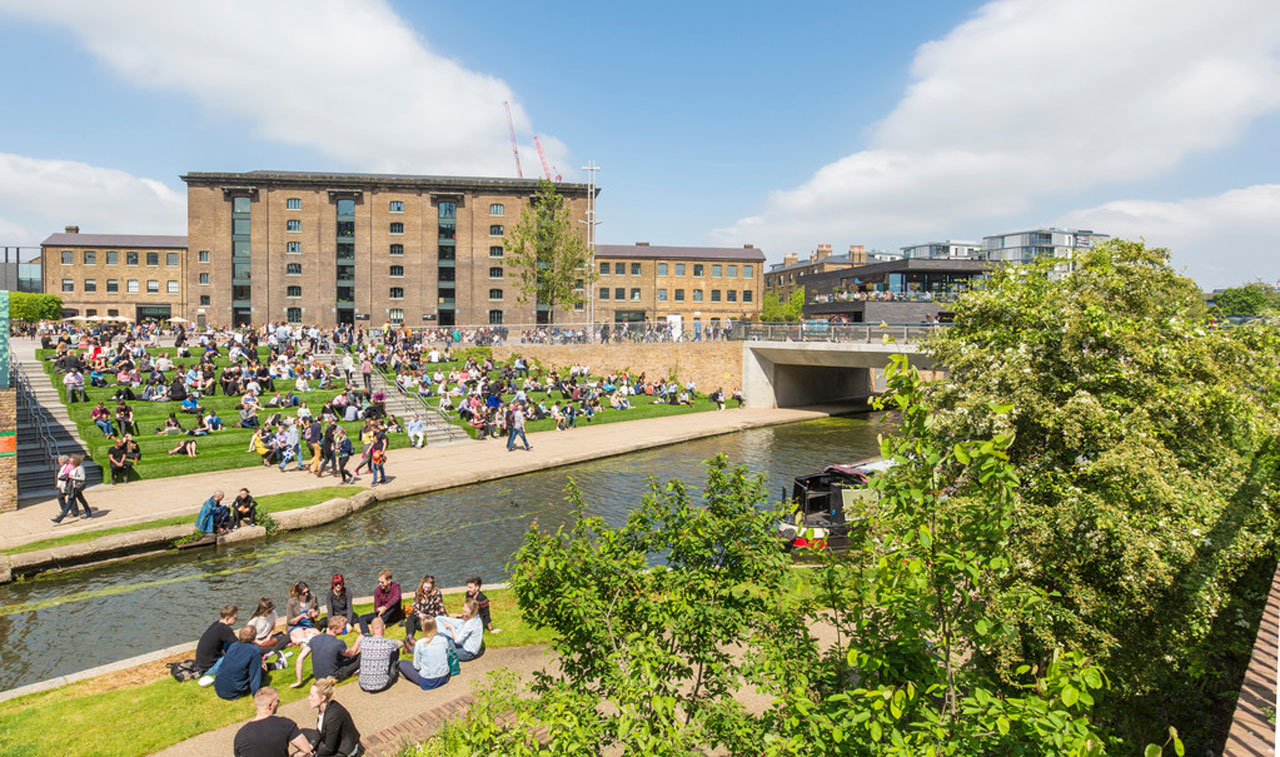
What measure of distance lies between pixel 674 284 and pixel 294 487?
59955 millimetres

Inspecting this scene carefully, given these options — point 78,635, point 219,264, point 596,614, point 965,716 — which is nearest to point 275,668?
point 78,635

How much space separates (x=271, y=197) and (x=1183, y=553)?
64310 millimetres

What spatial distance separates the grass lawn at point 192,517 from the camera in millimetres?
14948

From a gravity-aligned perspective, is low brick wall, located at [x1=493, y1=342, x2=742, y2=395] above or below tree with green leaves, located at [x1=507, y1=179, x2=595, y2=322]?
below

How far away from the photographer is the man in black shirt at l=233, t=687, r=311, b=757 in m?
7.07

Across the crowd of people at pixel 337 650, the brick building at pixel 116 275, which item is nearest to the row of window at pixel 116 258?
the brick building at pixel 116 275

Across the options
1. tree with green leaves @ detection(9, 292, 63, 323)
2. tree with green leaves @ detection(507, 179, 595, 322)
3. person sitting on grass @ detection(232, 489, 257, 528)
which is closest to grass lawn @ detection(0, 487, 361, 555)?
person sitting on grass @ detection(232, 489, 257, 528)

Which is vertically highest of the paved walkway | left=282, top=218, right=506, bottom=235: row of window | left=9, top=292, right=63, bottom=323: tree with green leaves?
left=282, top=218, right=506, bottom=235: row of window

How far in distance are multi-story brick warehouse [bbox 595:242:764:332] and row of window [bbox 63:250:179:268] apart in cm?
3919

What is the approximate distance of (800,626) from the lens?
5754mm

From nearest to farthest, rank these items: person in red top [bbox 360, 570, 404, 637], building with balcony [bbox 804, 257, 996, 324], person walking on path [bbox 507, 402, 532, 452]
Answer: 1. person in red top [bbox 360, 570, 404, 637]
2. person walking on path [bbox 507, 402, 532, 452]
3. building with balcony [bbox 804, 257, 996, 324]

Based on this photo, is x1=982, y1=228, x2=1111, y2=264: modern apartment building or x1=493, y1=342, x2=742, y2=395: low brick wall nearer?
x1=493, y1=342, x2=742, y2=395: low brick wall

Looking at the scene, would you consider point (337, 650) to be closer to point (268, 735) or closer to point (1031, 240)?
point (268, 735)

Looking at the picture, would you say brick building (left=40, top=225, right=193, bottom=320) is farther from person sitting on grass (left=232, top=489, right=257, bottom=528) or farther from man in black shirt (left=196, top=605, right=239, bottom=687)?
man in black shirt (left=196, top=605, right=239, bottom=687)
